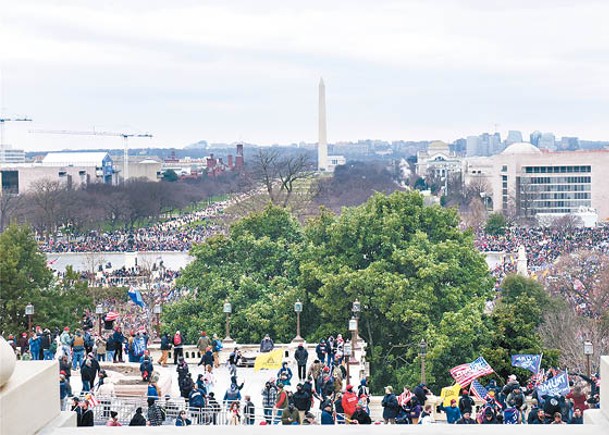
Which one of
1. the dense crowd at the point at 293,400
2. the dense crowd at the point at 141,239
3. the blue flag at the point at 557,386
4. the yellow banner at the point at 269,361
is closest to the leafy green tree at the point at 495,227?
the dense crowd at the point at 141,239

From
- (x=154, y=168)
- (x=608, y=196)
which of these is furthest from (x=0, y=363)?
(x=154, y=168)

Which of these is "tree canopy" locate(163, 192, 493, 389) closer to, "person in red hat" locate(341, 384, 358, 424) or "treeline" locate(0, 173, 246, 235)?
"person in red hat" locate(341, 384, 358, 424)

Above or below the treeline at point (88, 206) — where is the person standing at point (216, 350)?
above

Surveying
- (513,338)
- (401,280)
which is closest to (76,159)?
(401,280)

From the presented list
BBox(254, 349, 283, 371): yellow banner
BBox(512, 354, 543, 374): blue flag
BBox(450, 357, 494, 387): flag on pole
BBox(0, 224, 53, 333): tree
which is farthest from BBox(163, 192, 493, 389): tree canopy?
BBox(450, 357, 494, 387): flag on pole

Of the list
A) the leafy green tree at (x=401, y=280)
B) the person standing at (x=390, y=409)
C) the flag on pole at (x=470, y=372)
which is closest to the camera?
the person standing at (x=390, y=409)

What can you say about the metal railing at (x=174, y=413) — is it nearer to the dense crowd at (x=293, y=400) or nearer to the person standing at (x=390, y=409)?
the dense crowd at (x=293, y=400)
